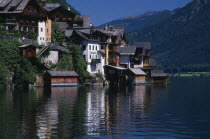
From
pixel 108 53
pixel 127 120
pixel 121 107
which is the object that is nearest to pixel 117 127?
pixel 127 120

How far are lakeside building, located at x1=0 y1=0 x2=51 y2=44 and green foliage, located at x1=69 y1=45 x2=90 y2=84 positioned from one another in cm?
788

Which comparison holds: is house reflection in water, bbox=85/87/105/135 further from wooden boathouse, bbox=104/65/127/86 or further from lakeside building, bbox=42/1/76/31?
lakeside building, bbox=42/1/76/31

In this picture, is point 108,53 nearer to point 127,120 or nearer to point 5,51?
point 5,51

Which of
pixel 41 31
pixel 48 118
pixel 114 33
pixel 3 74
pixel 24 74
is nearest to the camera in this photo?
pixel 48 118

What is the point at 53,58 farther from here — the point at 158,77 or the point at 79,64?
the point at 158,77

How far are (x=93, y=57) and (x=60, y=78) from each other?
23.4 m

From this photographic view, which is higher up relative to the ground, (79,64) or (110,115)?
(79,64)

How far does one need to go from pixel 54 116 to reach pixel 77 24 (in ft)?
362

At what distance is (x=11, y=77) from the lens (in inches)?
4341

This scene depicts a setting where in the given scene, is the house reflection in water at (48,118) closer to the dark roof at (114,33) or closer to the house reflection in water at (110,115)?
the house reflection in water at (110,115)

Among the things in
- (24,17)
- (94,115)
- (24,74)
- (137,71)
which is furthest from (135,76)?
(94,115)

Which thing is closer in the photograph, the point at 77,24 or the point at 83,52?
the point at 83,52

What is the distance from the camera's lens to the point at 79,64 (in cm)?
13112

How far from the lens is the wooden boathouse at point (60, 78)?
120m
